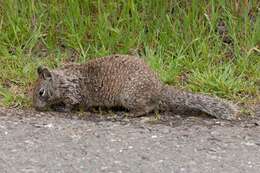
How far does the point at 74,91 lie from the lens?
6.25 metres

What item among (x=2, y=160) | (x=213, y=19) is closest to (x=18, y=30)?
(x=213, y=19)

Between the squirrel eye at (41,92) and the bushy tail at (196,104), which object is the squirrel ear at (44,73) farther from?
the bushy tail at (196,104)

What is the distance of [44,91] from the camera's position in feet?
20.2

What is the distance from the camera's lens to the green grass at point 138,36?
6.77m

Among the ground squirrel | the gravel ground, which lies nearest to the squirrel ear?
the ground squirrel

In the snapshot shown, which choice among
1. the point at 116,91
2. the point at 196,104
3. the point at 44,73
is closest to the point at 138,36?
the point at 116,91

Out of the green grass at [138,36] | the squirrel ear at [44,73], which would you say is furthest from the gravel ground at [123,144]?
the green grass at [138,36]

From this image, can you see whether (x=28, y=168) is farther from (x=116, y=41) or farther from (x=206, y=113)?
(x=116, y=41)

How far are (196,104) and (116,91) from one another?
0.68 m

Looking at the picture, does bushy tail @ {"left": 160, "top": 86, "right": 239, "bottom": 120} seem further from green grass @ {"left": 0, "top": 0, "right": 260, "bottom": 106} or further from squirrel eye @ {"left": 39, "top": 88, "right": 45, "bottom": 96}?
squirrel eye @ {"left": 39, "top": 88, "right": 45, "bottom": 96}

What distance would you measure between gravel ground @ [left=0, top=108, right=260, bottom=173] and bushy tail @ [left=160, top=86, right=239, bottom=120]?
0.27ft

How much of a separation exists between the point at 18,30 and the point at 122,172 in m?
2.95

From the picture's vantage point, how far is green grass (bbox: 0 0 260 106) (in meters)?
6.77

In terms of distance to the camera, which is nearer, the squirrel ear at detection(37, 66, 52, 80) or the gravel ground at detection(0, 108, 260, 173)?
the gravel ground at detection(0, 108, 260, 173)
